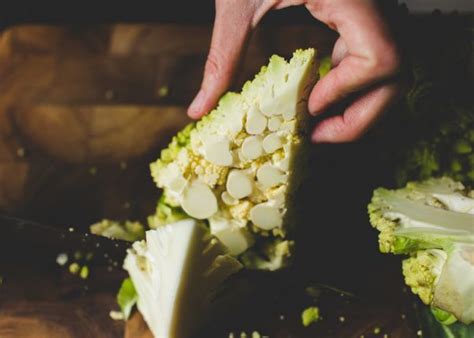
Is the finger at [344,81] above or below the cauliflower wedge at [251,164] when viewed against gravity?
above

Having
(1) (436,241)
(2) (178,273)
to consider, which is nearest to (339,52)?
(1) (436,241)

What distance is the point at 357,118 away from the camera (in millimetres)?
1207

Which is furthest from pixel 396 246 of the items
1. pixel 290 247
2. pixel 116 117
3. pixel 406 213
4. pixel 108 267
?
pixel 116 117

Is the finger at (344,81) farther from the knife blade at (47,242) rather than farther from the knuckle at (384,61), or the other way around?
the knife blade at (47,242)

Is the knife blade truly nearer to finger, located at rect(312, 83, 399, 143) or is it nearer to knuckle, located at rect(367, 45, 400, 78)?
finger, located at rect(312, 83, 399, 143)

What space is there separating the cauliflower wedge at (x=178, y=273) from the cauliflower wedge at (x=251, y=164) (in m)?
0.07

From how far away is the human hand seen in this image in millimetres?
1062

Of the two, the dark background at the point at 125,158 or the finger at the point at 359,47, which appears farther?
the dark background at the point at 125,158

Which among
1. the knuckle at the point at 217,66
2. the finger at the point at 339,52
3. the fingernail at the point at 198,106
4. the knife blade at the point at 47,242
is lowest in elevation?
the knife blade at the point at 47,242

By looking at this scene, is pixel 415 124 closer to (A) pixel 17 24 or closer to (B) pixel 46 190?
(B) pixel 46 190

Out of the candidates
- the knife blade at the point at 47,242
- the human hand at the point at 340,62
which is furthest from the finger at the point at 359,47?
the knife blade at the point at 47,242

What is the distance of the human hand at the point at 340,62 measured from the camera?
1.06 meters

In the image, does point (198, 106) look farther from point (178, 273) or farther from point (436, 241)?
point (436, 241)

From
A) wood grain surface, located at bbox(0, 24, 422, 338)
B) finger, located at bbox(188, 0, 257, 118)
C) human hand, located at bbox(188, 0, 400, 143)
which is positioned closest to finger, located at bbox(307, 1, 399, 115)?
human hand, located at bbox(188, 0, 400, 143)
